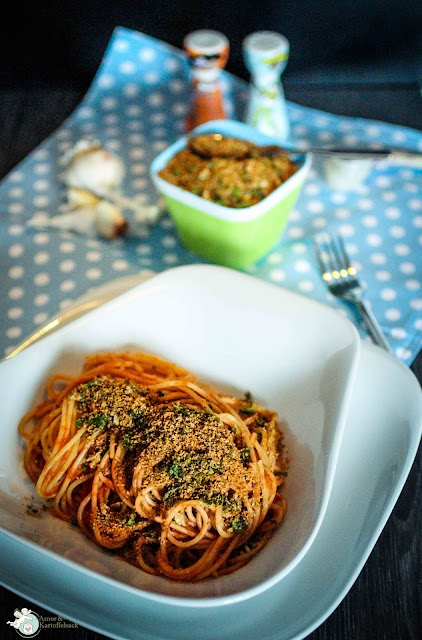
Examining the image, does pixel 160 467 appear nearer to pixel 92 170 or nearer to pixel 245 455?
pixel 245 455

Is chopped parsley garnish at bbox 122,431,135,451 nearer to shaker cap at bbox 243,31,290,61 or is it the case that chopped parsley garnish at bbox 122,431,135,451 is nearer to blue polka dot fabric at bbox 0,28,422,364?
blue polka dot fabric at bbox 0,28,422,364

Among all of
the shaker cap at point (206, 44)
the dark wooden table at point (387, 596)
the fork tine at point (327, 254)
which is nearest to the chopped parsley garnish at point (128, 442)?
the dark wooden table at point (387, 596)

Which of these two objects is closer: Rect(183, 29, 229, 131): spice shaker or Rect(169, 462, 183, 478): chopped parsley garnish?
Rect(169, 462, 183, 478): chopped parsley garnish

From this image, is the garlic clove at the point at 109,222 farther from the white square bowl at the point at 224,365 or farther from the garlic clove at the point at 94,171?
the white square bowl at the point at 224,365

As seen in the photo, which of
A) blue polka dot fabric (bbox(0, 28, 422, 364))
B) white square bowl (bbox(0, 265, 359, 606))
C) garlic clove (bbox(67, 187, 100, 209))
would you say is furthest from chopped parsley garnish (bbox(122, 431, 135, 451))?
garlic clove (bbox(67, 187, 100, 209))

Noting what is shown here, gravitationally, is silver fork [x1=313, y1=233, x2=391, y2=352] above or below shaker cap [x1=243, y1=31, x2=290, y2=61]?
below

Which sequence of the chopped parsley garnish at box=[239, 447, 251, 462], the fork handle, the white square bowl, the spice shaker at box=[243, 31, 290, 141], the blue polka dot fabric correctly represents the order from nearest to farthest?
1. the white square bowl
2. the chopped parsley garnish at box=[239, 447, 251, 462]
3. the fork handle
4. the blue polka dot fabric
5. the spice shaker at box=[243, 31, 290, 141]

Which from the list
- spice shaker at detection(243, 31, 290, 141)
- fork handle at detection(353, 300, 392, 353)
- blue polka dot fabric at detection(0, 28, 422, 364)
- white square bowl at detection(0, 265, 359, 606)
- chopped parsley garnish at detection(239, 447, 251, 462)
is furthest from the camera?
spice shaker at detection(243, 31, 290, 141)

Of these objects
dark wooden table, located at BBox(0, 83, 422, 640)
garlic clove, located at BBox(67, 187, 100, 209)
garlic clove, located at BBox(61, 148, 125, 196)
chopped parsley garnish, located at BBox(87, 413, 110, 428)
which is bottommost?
dark wooden table, located at BBox(0, 83, 422, 640)

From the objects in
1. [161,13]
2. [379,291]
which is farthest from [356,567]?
[161,13]
